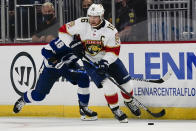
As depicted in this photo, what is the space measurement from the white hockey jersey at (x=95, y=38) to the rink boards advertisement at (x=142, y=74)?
0.49 metres

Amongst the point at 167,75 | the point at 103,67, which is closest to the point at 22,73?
the point at 103,67

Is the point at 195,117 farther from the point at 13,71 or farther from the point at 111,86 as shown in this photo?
the point at 13,71

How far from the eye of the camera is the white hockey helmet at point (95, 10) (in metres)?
9.66

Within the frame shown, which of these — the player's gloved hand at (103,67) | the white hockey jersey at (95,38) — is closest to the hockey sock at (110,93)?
the player's gloved hand at (103,67)

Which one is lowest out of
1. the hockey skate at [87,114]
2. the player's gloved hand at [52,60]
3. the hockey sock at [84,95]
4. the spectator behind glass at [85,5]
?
the hockey skate at [87,114]

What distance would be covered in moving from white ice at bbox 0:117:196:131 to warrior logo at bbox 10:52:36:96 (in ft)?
1.47

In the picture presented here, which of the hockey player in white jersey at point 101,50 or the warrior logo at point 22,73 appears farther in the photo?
the warrior logo at point 22,73

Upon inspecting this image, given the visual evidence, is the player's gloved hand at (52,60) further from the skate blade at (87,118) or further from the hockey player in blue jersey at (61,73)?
the skate blade at (87,118)

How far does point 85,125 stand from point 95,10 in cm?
141

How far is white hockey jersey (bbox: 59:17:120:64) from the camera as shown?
9.63 m

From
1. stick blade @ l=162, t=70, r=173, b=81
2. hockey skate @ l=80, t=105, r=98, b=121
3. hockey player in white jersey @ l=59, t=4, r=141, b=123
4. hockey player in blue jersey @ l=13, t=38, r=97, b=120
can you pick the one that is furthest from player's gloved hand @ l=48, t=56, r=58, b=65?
stick blade @ l=162, t=70, r=173, b=81

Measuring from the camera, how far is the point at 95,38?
31.9ft

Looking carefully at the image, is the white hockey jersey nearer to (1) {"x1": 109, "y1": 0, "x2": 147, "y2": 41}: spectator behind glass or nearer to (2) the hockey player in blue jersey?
(2) the hockey player in blue jersey

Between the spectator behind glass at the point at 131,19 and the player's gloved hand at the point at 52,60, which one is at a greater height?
the spectator behind glass at the point at 131,19
